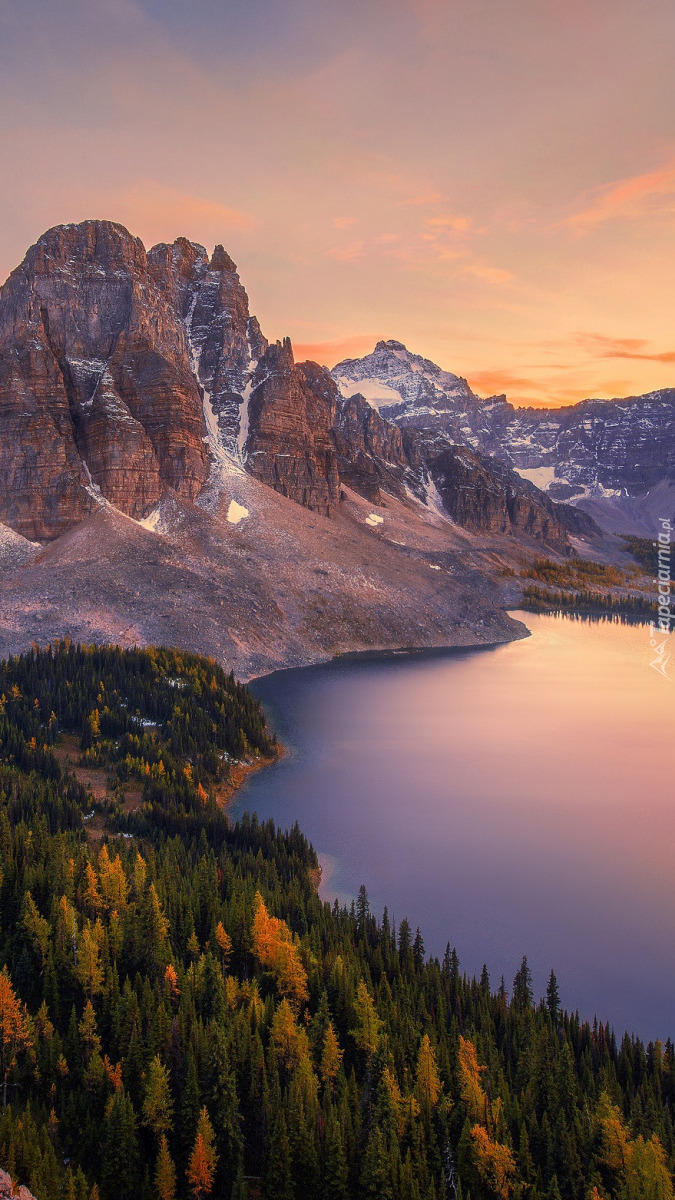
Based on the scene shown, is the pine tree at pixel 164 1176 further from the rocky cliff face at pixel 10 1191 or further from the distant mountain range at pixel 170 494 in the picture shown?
the distant mountain range at pixel 170 494

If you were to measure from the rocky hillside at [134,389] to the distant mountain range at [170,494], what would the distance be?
36cm

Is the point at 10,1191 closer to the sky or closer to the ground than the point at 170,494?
closer to the ground

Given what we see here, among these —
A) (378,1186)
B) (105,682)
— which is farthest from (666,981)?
(105,682)

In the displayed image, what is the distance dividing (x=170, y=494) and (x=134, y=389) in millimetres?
21331

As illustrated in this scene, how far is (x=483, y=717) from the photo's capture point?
283ft

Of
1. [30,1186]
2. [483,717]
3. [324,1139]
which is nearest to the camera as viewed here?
[30,1186]

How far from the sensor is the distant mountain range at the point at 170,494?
4454 inches

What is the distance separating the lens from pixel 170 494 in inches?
5517

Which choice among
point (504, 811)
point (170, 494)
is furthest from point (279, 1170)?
point (170, 494)

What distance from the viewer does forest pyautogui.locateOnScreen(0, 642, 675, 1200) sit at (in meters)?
25.2

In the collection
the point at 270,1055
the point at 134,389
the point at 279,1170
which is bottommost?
the point at 279,1170

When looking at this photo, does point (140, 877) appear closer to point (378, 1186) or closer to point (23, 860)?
point (23, 860)

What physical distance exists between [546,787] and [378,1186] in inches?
1685

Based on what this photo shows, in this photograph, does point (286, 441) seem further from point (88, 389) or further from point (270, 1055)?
point (270, 1055)
